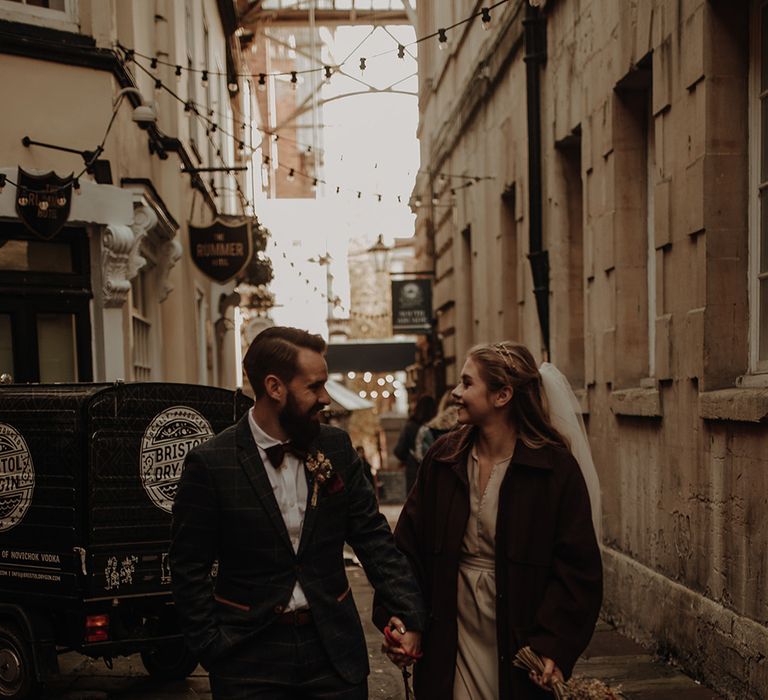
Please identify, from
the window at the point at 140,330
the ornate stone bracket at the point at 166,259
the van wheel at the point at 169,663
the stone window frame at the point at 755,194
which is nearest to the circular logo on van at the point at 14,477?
the van wheel at the point at 169,663

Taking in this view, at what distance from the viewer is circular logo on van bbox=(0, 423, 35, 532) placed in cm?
647

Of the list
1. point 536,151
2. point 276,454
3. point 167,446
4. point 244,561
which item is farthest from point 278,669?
point 536,151

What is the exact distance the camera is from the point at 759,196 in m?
6.37

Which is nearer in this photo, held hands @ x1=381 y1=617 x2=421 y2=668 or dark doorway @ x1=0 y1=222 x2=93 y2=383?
held hands @ x1=381 y1=617 x2=421 y2=668

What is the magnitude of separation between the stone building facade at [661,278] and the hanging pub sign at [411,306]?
8.11 m

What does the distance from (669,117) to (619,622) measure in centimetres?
387

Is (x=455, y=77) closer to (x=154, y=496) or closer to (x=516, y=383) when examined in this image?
(x=154, y=496)

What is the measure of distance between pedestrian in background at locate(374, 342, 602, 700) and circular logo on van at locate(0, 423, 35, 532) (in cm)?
323

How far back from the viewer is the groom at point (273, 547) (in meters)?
3.47

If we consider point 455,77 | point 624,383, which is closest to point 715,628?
point 624,383

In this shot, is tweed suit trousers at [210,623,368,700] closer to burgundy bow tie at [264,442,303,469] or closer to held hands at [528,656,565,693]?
burgundy bow tie at [264,442,303,469]

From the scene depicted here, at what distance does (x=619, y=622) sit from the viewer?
836 cm

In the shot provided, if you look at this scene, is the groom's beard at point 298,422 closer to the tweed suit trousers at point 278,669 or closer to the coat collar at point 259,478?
the coat collar at point 259,478

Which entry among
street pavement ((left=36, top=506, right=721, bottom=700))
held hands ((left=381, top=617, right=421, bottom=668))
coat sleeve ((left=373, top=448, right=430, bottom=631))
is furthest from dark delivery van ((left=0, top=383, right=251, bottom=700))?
held hands ((left=381, top=617, right=421, bottom=668))
